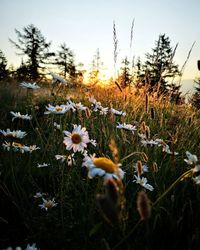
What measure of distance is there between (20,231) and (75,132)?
612mm

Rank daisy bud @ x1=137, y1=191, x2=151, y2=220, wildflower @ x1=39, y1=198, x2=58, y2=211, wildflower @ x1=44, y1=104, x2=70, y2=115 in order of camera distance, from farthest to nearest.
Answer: wildflower @ x1=44, y1=104, x2=70, y2=115 → wildflower @ x1=39, y1=198, x2=58, y2=211 → daisy bud @ x1=137, y1=191, x2=151, y2=220

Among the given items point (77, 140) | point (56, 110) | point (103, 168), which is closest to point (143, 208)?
point (103, 168)

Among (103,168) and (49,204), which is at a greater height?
(103,168)

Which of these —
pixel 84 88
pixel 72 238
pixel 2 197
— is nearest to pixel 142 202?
pixel 72 238

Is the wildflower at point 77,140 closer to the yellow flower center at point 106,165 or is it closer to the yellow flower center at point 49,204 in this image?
the yellow flower center at point 49,204

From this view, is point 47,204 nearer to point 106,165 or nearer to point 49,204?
point 49,204

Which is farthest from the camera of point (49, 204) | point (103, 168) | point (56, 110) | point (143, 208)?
point (56, 110)

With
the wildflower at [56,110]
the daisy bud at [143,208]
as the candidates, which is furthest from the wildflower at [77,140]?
the daisy bud at [143,208]

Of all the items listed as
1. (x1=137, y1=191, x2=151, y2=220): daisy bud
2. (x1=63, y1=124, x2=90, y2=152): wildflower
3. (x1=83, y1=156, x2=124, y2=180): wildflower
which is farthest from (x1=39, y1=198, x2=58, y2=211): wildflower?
(x1=137, y1=191, x2=151, y2=220): daisy bud

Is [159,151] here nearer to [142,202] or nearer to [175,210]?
[175,210]

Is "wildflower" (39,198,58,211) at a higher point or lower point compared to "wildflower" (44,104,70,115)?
lower

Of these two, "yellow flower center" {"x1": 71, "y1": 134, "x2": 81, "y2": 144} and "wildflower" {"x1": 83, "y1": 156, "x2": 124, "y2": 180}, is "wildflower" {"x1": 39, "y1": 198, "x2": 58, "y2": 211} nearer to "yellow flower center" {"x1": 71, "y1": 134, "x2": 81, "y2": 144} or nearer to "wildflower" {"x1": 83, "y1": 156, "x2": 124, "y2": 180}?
"yellow flower center" {"x1": 71, "y1": 134, "x2": 81, "y2": 144}

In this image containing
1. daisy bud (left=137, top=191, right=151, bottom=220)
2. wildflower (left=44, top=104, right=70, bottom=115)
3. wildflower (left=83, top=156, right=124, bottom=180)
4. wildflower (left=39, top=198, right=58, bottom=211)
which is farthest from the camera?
wildflower (left=44, top=104, right=70, bottom=115)

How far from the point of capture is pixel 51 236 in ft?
4.21
